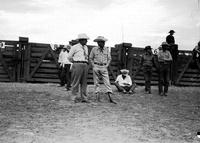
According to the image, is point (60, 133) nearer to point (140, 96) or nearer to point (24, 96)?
point (24, 96)

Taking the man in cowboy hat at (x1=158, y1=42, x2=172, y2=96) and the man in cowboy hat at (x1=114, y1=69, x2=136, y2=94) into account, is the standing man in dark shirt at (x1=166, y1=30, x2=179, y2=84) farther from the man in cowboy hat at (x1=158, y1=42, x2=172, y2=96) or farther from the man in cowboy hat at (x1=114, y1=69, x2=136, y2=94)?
the man in cowboy hat at (x1=114, y1=69, x2=136, y2=94)

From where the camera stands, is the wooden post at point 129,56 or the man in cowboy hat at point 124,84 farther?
the wooden post at point 129,56

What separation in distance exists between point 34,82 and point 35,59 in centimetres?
116

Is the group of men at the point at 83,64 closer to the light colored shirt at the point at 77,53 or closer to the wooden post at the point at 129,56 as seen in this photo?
the light colored shirt at the point at 77,53

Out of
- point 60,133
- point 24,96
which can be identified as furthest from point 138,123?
point 24,96

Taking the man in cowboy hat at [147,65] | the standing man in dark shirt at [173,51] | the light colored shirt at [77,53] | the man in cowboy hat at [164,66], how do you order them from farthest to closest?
the standing man in dark shirt at [173,51], the man in cowboy hat at [147,65], the man in cowboy hat at [164,66], the light colored shirt at [77,53]

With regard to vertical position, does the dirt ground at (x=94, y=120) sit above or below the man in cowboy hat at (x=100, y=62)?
below

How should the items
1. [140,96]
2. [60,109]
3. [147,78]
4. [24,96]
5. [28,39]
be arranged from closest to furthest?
[60,109] → [24,96] → [140,96] → [147,78] → [28,39]

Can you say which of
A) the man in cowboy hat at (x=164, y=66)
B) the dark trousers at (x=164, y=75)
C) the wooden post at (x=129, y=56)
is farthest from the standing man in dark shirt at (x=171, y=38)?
the dark trousers at (x=164, y=75)

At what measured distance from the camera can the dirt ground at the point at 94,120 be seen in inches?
268

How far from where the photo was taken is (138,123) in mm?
8289

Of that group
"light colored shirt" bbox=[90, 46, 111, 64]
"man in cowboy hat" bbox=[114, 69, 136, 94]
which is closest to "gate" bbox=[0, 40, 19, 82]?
"man in cowboy hat" bbox=[114, 69, 136, 94]

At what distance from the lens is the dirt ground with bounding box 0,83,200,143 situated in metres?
6.80

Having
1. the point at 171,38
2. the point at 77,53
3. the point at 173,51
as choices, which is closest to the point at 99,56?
the point at 77,53
